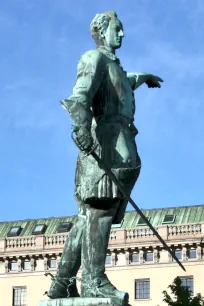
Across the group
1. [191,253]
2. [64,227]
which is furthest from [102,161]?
[64,227]

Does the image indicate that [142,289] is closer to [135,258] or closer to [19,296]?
[135,258]

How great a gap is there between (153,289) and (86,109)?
63.3m

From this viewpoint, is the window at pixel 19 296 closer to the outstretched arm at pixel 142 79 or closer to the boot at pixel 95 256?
the outstretched arm at pixel 142 79

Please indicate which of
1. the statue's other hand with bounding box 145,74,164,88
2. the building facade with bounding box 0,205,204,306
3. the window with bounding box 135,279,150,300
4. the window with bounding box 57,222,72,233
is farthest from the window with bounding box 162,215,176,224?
the statue's other hand with bounding box 145,74,164,88

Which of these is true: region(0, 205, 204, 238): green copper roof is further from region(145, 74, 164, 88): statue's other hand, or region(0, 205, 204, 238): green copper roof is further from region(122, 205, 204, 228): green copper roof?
region(145, 74, 164, 88): statue's other hand

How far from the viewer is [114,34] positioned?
346 inches

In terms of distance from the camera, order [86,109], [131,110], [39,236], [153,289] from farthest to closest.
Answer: [39,236] < [153,289] < [131,110] < [86,109]

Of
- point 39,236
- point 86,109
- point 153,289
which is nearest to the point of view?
point 86,109

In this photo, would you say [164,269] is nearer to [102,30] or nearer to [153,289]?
[153,289]

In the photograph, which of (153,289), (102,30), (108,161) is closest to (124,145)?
(108,161)

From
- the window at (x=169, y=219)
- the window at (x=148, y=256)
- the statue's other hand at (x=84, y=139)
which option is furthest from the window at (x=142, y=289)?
the statue's other hand at (x=84, y=139)

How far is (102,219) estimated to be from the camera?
8.25 meters

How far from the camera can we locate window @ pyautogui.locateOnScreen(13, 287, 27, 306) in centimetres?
7362

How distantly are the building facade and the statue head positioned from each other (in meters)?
60.6
